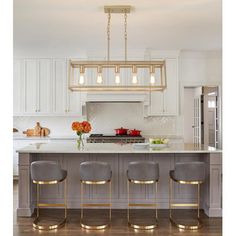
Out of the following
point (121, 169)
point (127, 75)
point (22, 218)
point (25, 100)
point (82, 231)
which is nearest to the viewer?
point (82, 231)

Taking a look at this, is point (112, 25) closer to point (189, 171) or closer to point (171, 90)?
point (171, 90)

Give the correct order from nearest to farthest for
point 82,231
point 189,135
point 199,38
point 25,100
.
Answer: point 82,231
point 199,38
point 25,100
point 189,135

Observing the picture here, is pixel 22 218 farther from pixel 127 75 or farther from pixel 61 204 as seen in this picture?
pixel 127 75

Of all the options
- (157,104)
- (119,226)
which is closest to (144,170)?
(119,226)

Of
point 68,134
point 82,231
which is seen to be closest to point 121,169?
point 82,231

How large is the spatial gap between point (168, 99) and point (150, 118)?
67 cm

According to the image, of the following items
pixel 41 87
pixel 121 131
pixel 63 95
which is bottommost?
pixel 121 131

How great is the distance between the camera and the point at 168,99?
661 centimetres

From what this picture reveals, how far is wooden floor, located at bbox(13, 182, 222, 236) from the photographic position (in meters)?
3.65

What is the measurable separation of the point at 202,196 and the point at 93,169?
1834 millimetres

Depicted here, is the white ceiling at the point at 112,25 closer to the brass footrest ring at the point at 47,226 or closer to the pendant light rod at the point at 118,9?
the pendant light rod at the point at 118,9

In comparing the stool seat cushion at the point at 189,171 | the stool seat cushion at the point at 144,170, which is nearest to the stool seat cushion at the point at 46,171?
the stool seat cushion at the point at 144,170

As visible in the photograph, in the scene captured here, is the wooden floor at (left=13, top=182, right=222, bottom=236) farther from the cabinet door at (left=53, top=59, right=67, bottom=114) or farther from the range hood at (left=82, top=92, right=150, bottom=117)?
the cabinet door at (left=53, top=59, right=67, bottom=114)

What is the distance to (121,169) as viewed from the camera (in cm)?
457
